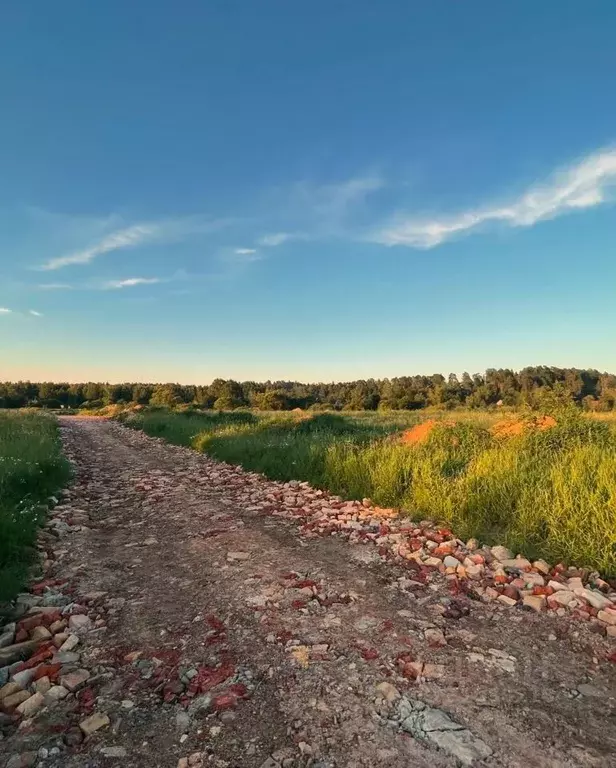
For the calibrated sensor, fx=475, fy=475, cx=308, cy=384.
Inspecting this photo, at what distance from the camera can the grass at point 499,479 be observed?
6.22 meters

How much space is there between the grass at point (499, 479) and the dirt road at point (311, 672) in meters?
1.75

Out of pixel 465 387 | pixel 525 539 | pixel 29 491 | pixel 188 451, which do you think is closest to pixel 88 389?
pixel 465 387

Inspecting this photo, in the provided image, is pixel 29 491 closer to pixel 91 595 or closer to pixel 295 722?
pixel 91 595

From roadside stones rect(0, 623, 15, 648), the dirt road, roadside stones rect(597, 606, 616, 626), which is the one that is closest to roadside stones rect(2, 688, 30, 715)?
the dirt road

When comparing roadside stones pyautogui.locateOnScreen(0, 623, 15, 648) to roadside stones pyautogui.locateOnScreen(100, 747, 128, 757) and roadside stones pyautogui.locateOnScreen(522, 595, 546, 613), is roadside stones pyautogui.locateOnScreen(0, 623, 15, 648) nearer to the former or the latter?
roadside stones pyautogui.locateOnScreen(100, 747, 128, 757)

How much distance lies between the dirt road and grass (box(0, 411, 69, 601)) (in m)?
0.56

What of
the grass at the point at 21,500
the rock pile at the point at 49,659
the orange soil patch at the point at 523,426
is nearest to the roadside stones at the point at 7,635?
the rock pile at the point at 49,659

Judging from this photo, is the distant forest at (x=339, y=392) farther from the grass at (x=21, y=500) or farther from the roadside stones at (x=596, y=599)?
the roadside stones at (x=596, y=599)

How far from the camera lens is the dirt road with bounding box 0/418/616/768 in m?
2.87

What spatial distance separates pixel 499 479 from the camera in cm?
821

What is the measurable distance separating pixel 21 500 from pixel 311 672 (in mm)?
7447

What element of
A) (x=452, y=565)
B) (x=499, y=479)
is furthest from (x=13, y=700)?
(x=499, y=479)

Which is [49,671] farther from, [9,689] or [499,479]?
[499,479]

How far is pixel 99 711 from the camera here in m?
3.29
